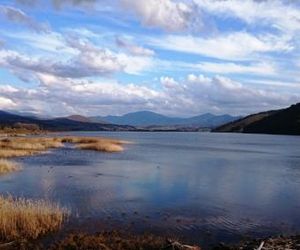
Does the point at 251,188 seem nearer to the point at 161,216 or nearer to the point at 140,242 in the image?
the point at 161,216

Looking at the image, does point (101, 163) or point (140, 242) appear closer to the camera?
point (140, 242)

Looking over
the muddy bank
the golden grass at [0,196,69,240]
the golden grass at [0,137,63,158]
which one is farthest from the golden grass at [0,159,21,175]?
the muddy bank

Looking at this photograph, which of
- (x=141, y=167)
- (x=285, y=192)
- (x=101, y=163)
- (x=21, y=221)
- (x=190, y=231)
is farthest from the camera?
(x=101, y=163)

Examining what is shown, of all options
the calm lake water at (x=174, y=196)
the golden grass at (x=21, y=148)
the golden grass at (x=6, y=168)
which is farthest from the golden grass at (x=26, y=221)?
the golden grass at (x=21, y=148)

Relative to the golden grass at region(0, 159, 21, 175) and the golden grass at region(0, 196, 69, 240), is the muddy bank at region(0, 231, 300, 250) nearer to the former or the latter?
the golden grass at region(0, 196, 69, 240)

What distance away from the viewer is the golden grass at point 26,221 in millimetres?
20375

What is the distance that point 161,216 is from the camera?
86.7 feet

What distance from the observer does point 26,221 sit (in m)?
21.1

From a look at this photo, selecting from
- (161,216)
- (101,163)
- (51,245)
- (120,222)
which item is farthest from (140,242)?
(101,163)

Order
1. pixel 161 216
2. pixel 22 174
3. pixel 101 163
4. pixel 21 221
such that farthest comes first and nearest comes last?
pixel 101 163
pixel 22 174
pixel 161 216
pixel 21 221

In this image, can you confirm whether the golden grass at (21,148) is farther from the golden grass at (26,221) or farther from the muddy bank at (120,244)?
the muddy bank at (120,244)

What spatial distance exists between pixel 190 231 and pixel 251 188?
1681 centimetres

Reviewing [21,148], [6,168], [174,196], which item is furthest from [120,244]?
[21,148]

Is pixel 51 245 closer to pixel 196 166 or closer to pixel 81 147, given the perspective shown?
pixel 196 166
